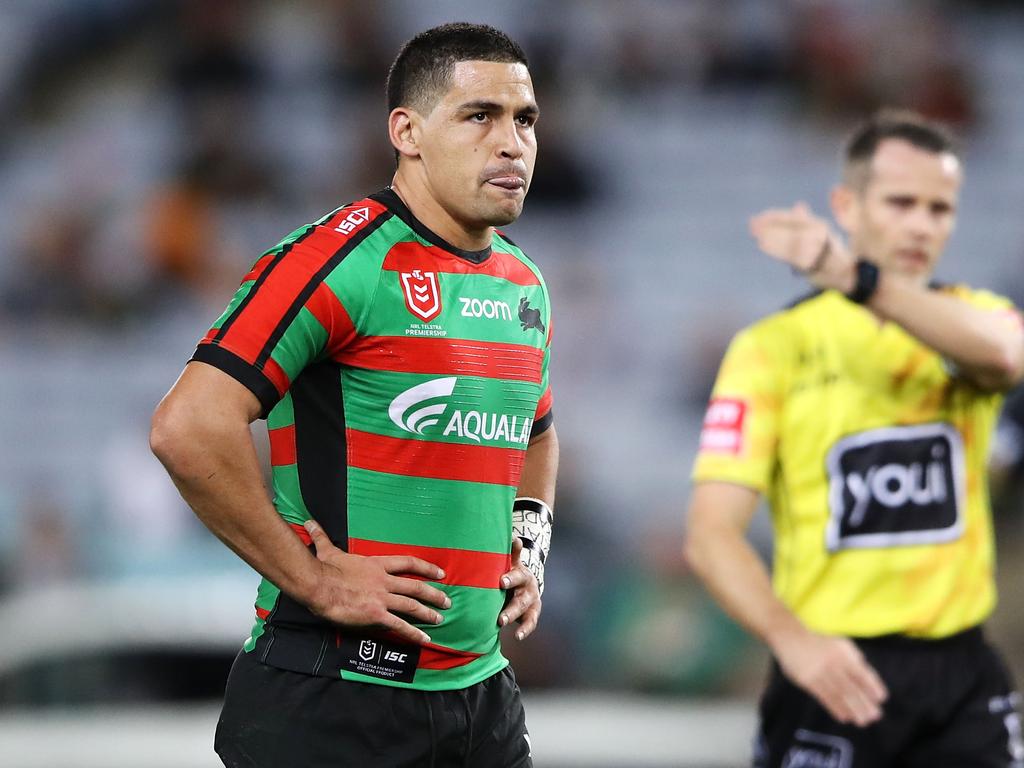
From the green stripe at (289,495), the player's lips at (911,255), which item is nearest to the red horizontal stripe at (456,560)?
the green stripe at (289,495)

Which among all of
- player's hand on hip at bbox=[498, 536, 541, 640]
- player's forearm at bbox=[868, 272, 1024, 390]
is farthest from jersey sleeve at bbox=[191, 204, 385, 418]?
player's forearm at bbox=[868, 272, 1024, 390]

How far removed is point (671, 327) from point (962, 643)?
7.02 meters

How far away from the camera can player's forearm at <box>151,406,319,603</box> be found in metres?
2.89

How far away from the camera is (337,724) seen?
3.11m

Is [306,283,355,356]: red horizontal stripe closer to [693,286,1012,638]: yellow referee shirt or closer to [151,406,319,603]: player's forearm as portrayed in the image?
[151,406,319,603]: player's forearm

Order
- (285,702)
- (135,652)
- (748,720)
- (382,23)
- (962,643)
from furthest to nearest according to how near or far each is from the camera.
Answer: (382,23)
(135,652)
(748,720)
(962,643)
(285,702)

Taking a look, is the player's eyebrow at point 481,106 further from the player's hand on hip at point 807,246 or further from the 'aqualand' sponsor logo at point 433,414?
the player's hand on hip at point 807,246

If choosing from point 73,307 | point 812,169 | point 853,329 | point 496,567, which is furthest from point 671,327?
point 496,567

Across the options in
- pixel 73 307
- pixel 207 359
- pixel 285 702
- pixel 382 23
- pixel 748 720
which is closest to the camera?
pixel 207 359

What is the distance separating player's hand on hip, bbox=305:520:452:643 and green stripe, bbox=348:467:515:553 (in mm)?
62

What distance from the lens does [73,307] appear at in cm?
1102

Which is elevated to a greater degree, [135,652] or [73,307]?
[73,307]

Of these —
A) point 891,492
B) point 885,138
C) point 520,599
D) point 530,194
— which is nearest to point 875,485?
point 891,492

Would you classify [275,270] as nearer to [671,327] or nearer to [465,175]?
[465,175]
